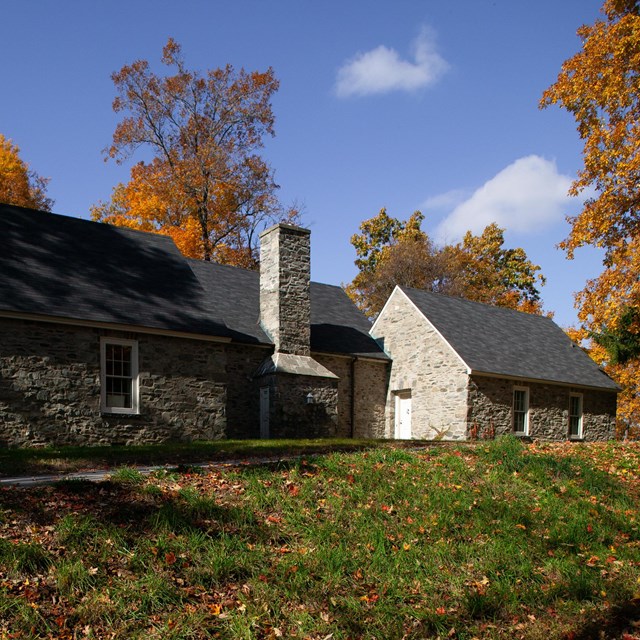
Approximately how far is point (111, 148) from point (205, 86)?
5.10m

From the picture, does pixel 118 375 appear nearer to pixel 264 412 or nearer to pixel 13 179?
pixel 264 412

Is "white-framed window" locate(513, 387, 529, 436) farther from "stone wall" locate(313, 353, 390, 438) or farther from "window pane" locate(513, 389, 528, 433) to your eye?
"stone wall" locate(313, 353, 390, 438)

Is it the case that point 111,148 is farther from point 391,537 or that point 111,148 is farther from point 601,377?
point 391,537

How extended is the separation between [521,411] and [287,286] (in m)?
9.10

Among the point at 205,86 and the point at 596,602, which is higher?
the point at 205,86

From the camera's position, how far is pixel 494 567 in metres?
7.57

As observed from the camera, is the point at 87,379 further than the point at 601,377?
No

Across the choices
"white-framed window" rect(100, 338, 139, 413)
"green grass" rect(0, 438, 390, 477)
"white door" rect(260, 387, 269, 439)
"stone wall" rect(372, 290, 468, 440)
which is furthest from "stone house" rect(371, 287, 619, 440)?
"white-framed window" rect(100, 338, 139, 413)

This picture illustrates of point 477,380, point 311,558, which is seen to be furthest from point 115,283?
point 311,558

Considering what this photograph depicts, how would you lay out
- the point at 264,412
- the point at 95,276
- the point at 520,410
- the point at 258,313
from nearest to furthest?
the point at 95,276
the point at 264,412
the point at 258,313
the point at 520,410

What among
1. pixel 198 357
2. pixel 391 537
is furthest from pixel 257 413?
pixel 391 537

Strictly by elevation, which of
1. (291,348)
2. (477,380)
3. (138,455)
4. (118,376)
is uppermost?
(291,348)

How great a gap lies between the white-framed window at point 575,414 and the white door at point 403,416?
6.21 meters

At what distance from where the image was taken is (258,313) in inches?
843
